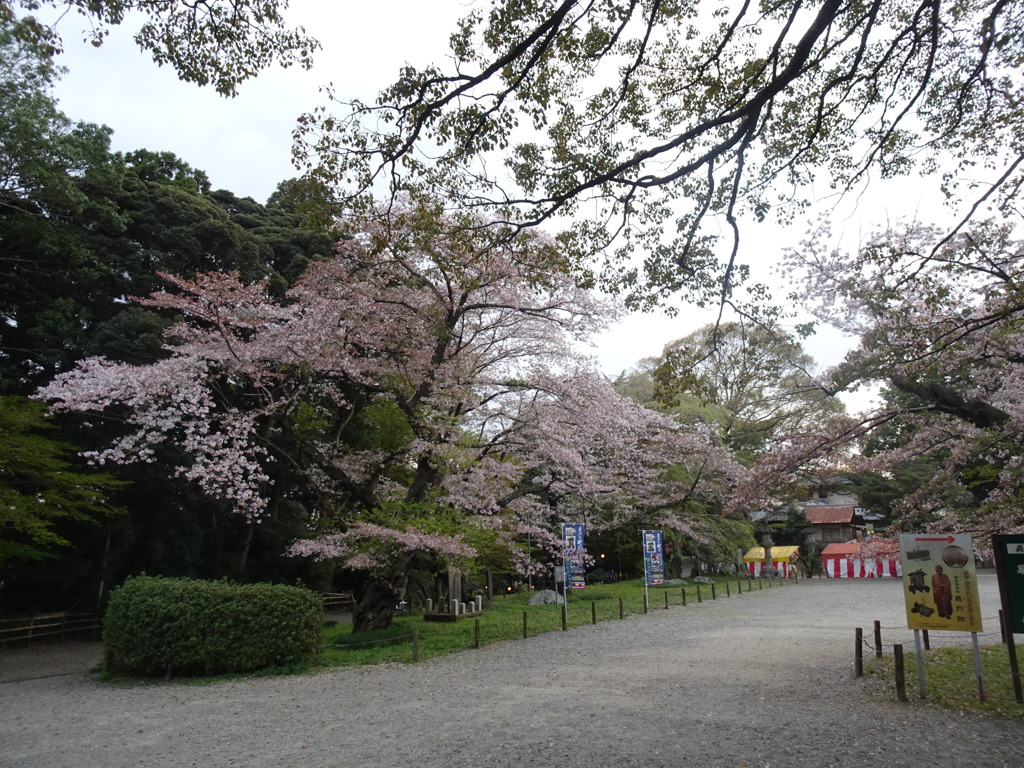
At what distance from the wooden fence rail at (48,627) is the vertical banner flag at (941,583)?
16322 mm

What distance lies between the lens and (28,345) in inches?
539

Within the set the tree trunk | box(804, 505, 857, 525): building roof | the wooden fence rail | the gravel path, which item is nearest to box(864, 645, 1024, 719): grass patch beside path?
the gravel path

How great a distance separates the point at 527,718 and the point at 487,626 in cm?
818

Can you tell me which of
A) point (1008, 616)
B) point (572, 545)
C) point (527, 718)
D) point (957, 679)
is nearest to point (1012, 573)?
point (1008, 616)

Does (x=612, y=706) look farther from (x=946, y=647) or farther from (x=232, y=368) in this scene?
(x=232, y=368)

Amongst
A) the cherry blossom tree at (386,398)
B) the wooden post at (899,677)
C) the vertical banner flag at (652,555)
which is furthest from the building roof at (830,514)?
the wooden post at (899,677)

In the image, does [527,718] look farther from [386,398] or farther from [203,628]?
[386,398]

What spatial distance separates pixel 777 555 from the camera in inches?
1167

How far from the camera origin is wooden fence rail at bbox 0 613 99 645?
13281 millimetres

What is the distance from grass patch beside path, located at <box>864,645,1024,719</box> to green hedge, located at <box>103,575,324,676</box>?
8036 mm

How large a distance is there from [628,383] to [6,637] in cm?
2566

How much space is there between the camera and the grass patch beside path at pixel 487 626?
420 inches

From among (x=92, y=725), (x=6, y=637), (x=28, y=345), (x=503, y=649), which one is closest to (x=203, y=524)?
(x=6, y=637)

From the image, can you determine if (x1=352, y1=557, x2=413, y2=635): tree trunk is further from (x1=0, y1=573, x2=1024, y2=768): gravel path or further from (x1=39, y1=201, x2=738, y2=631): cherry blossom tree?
(x1=0, y1=573, x2=1024, y2=768): gravel path
